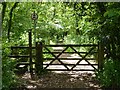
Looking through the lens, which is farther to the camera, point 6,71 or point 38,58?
point 38,58

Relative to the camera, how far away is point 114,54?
7.52 metres

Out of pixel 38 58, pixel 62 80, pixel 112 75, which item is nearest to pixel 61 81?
pixel 62 80

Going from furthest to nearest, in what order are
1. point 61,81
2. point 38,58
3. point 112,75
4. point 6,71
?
point 38,58
point 61,81
point 112,75
point 6,71

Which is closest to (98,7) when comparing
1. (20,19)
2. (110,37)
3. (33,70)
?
(110,37)

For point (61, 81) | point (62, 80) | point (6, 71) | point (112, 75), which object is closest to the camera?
point (6, 71)

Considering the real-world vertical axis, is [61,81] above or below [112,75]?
below

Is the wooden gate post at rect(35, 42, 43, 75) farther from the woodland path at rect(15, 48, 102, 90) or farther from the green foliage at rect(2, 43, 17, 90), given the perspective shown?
the green foliage at rect(2, 43, 17, 90)

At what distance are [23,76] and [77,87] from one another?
2146mm

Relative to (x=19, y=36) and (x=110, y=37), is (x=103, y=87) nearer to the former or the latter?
(x=110, y=37)

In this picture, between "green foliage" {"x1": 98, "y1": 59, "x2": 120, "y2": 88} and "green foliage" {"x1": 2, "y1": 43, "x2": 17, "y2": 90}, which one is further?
"green foliage" {"x1": 98, "y1": 59, "x2": 120, "y2": 88}

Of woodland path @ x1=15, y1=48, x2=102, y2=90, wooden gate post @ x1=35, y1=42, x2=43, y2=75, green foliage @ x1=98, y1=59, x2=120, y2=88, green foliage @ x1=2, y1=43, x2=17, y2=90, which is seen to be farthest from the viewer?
wooden gate post @ x1=35, y1=42, x2=43, y2=75

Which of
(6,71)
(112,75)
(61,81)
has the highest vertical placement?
(6,71)

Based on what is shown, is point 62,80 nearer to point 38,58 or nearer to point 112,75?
point 38,58

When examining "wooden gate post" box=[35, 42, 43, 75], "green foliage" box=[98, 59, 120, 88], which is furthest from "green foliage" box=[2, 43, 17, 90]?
"green foliage" box=[98, 59, 120, 88]
